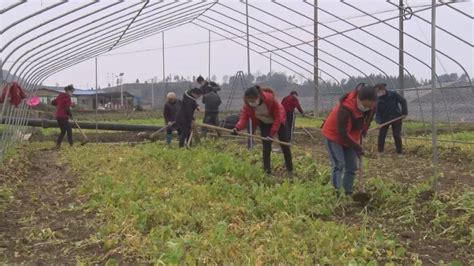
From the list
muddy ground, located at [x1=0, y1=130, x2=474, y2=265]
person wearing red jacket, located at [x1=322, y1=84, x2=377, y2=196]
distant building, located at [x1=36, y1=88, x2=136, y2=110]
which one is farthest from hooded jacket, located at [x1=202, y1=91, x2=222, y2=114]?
distant building, located at [x1=36, y1=88, x2=136, y2=110]

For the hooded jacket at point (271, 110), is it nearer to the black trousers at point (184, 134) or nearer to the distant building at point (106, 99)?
the black trousers at point (184, 134)

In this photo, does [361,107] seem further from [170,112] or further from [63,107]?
[63,107]

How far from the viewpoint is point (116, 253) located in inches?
171

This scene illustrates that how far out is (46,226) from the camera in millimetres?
5445

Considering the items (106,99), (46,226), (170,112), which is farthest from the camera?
(106,99)

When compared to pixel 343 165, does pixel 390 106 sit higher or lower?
higher

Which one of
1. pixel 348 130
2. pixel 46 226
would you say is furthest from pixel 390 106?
pixel 46 226

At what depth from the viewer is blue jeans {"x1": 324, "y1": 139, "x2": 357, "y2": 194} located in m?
6.25

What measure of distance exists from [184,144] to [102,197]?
582 cm

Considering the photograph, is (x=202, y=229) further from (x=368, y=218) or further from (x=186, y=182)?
(x=186, y=182)

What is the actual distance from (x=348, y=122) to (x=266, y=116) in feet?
6.38

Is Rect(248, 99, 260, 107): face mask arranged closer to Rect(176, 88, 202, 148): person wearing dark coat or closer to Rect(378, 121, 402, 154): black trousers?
Rect(378, 121, 402, 154): black trousers

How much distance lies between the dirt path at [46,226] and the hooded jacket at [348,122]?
9.25ft

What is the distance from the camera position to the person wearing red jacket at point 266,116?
7.44 meters
